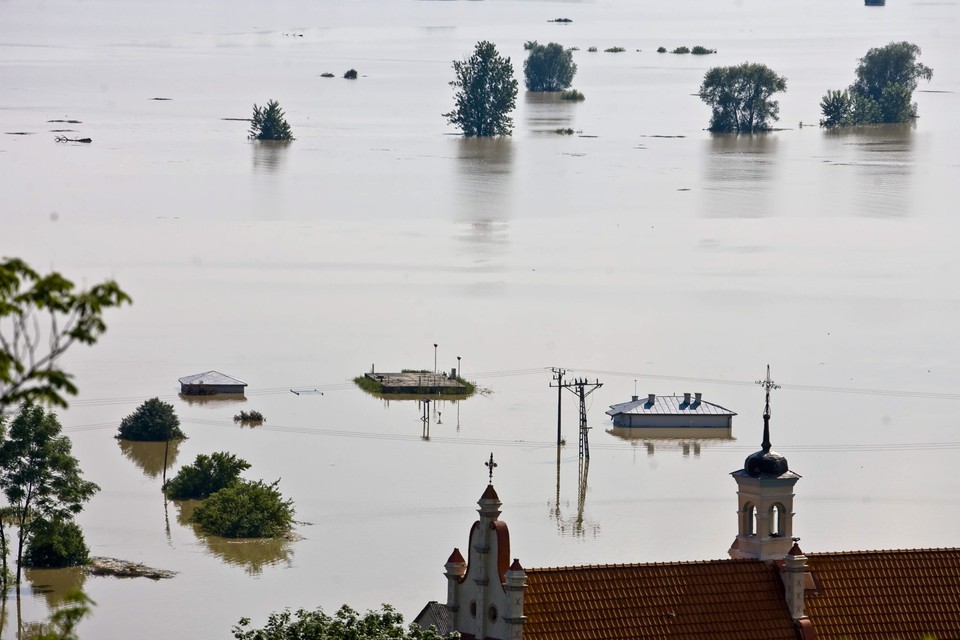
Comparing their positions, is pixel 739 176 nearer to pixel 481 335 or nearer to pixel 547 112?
pixel 547 112

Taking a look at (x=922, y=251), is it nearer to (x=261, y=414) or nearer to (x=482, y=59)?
(x=261, y=414)

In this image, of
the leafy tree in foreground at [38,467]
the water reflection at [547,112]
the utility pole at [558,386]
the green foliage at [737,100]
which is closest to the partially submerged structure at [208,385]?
the utility pole at [558,386]

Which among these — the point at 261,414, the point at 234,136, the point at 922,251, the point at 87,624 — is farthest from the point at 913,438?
the point at 234,136

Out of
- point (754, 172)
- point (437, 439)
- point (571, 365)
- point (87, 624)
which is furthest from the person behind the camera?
point (754, 172)

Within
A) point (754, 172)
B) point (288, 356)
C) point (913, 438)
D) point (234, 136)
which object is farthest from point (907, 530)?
point (234, 136)

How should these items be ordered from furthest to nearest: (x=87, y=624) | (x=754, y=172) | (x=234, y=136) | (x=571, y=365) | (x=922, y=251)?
(x=234, y=136) < (x=754, y=172) < (x=922, y=251) < (x=571, y=365) < (x=87, y=624)

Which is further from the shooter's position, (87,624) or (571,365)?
(571,365)

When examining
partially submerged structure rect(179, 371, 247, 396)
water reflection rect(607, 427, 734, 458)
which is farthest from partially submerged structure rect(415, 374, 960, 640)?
partially submerged structure rect(179, 371, 247, 396)
